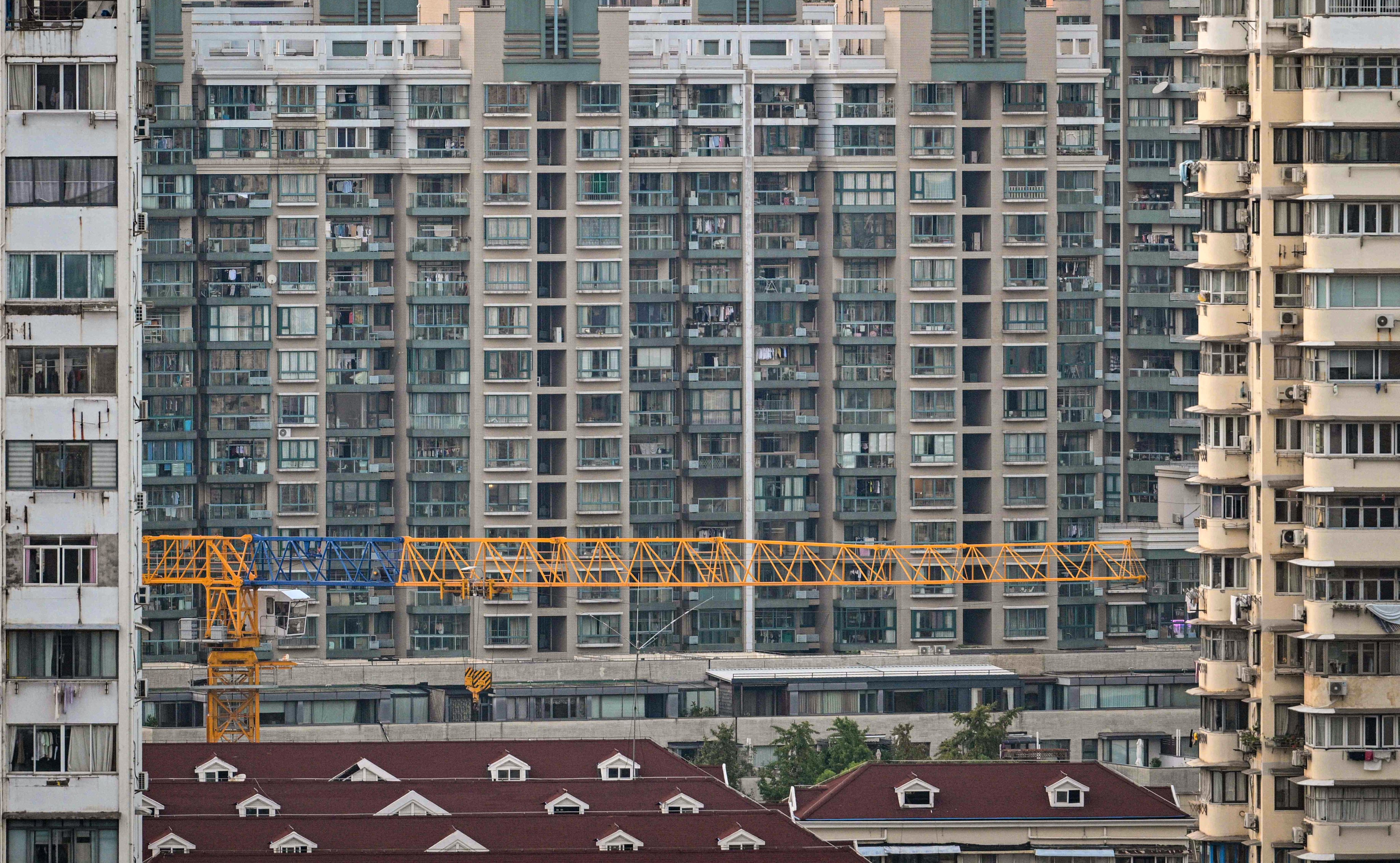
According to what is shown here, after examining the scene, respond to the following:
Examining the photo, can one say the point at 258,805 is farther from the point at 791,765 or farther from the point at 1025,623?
the point at 1025,623

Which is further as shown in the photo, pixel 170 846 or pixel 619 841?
pixel 619 841

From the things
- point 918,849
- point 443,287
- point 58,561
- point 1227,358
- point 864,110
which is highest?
point 864,110

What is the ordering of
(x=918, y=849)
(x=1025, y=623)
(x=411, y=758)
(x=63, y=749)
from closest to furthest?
(x=63, y=749) < (x=918, y=849) < (x=411, y=758) < (x=1025, y=623)

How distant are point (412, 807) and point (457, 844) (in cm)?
809

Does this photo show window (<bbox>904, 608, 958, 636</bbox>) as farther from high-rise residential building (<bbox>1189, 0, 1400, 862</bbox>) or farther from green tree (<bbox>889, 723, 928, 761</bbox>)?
high-rise residential building (<bbox>1189, 0, 1400, 862</bbox>)

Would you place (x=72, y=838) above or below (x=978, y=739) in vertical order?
above

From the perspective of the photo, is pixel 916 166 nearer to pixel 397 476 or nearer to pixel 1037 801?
pixel 397 476

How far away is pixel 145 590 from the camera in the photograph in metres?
65.6

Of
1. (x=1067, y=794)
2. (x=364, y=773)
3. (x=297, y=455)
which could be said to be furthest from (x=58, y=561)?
(x=297, y=455)

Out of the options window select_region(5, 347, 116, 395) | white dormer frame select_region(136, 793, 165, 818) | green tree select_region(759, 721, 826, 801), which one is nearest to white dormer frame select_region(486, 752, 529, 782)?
white dormer frame select_region(136, 793, 165, 818)

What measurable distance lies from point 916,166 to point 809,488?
1620cm

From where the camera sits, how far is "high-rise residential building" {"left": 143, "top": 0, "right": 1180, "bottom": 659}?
524ft

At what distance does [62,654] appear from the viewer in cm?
6225

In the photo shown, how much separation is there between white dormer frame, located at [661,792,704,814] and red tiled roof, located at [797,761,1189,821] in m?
5.47
